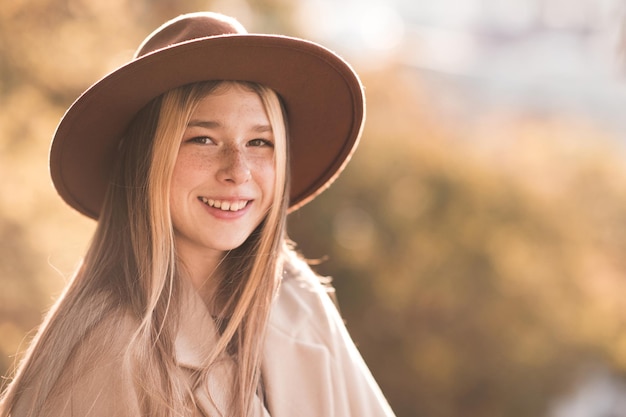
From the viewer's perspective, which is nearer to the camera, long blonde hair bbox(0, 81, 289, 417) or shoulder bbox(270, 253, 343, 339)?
long blonde hair bbox(0, 81, 289, 417)

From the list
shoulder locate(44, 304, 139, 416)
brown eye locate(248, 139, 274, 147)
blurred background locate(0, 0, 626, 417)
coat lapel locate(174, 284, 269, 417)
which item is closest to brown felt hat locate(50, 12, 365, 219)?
brown eye locate(248, 139, 274, 147)

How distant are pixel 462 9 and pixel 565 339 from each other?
31.4 meters

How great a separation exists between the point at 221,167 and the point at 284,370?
566 mm

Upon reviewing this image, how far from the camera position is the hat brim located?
2.21 m

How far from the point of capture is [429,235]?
10242 millimetres

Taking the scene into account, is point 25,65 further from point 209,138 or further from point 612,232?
point 612,232

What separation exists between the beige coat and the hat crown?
63cm

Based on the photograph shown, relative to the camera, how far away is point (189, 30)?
230 centimetres

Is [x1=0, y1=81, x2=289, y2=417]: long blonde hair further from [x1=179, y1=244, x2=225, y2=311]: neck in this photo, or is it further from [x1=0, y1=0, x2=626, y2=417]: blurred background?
[x1=0, y1=0, x2=626, y2=417]: blurred background

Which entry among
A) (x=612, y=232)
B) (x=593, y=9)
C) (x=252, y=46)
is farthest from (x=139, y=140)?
(x=593, y=9)

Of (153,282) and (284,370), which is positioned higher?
(153,282)

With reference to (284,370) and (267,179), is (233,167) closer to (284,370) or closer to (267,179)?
(267,179)

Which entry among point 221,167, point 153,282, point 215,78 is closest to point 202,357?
point 153,282

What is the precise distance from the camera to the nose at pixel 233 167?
7.61ft
